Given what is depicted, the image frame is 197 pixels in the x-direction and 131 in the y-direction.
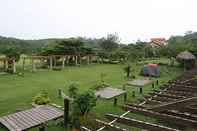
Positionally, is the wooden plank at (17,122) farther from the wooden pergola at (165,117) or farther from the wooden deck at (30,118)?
the wooden pergola at (165,117)

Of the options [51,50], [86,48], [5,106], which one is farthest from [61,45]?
[5,106]

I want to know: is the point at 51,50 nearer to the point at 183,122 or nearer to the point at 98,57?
the point at 98,57

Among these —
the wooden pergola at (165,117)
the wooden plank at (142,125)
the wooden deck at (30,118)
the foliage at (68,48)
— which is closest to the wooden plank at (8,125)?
the wooden deck at (30,118)

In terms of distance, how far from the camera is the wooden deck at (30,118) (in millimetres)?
7588

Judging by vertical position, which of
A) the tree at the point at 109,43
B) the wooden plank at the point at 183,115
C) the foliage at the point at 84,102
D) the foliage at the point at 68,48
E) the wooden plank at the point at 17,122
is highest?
the tree at the point at 109,43

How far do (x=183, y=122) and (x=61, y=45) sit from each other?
29.6 m

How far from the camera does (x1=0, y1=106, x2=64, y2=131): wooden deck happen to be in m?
7.59

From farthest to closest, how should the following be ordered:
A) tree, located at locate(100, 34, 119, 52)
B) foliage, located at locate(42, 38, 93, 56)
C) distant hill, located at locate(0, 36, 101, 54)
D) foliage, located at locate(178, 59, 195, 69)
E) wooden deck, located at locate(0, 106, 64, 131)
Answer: tree, located at locate(100, 34, 119, 52), foliage, located at locate(42, 38, 93, 56), distant hill, located at locate(0, 36, 101, 54), foliage, located at locate(178, 59, 195, 69), wooden deck, located at locate(0, 106, 64, 131)

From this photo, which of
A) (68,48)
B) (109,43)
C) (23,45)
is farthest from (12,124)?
(109,43)

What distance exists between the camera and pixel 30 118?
8367mm

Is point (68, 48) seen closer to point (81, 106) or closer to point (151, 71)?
point (151, 71)

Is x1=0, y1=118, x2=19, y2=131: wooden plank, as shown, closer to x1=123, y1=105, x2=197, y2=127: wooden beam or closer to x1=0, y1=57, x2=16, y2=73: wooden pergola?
x1=123, y1=105, x2=197, y2=127: wooden beam

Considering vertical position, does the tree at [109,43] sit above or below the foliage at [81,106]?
above

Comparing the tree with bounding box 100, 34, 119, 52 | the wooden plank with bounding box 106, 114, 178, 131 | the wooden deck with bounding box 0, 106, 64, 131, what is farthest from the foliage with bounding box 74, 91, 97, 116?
the tree with bounding box 100, 34, 119, 52
